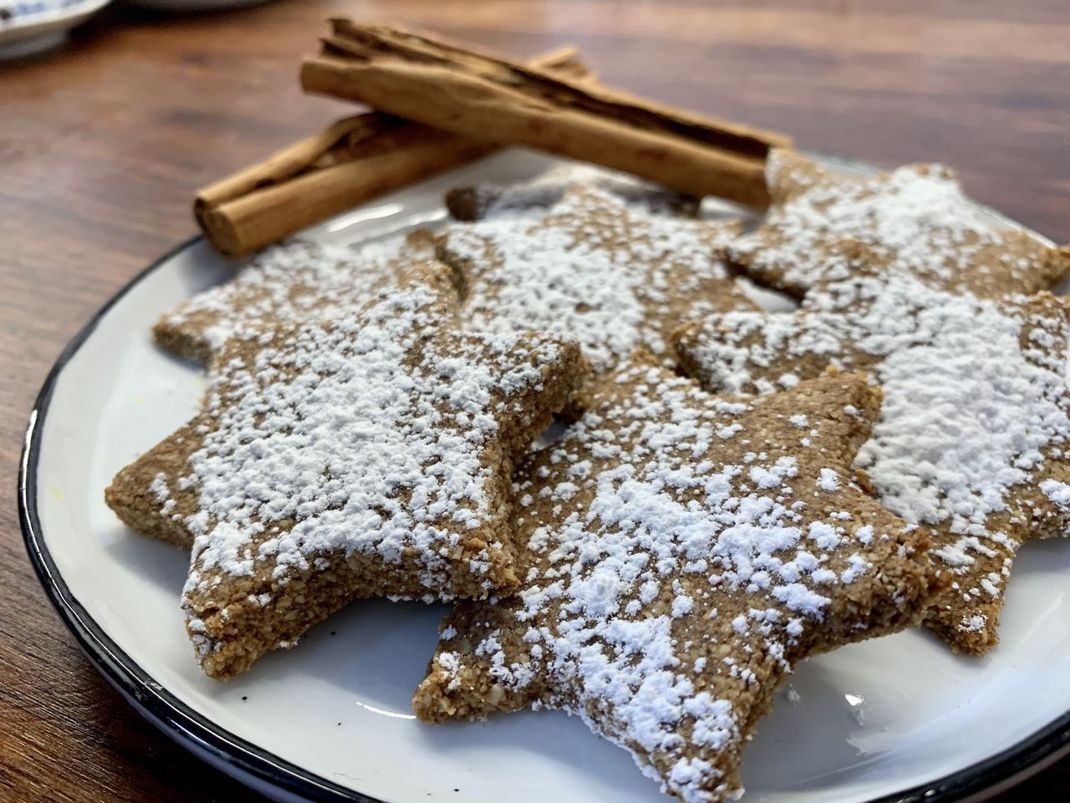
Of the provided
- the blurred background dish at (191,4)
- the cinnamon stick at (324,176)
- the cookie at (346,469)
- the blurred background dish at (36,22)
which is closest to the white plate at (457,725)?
the cookie at (346,469)

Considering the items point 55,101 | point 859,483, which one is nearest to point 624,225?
point 859,483

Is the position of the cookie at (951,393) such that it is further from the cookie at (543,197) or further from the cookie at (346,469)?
the cookie at (543,197)

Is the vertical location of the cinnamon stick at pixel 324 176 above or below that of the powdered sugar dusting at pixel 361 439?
above

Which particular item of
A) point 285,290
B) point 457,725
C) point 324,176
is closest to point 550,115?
point 324,176

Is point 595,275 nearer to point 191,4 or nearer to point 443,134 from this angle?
point 443,134

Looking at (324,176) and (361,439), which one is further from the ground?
(324,176)

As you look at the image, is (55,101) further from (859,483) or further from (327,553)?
(859,483)
